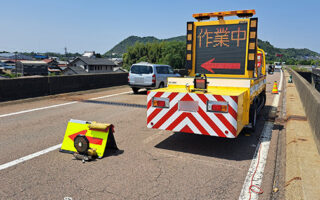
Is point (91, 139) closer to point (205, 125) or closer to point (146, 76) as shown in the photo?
point (205, 125)

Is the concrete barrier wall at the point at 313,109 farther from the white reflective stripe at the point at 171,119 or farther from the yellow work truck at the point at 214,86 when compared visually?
the white reflective stripe at the point at 171,119

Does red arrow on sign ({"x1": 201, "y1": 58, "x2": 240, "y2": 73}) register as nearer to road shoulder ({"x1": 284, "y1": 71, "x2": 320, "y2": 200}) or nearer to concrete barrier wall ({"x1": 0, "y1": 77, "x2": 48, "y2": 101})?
road shoulder ({"x1": 284, "y1": 71, "x2": 320, "y2": 200})

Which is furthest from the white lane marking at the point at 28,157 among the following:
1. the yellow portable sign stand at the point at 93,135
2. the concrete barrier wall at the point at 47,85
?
the concrete barrier wall at the point at 47,85

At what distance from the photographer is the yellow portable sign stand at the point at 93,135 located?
5.40 metres

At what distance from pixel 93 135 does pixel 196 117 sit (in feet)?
6.90

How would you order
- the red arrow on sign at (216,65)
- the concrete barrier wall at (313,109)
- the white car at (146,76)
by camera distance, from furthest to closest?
1. the white car at (146,76)
2. the red arrow on sign at (216,65)
3. the concrete barrier wall at (313,109)

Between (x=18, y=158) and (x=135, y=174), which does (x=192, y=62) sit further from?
(x=18, y=158)

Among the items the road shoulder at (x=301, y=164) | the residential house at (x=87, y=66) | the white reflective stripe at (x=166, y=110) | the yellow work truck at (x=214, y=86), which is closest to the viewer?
the road shoulder at (x=301, y=164)

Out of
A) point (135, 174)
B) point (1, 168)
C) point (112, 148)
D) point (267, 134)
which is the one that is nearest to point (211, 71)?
point (267, 134)

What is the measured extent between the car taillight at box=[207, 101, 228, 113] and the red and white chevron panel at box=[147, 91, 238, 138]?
0.06m

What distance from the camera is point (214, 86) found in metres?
6.55

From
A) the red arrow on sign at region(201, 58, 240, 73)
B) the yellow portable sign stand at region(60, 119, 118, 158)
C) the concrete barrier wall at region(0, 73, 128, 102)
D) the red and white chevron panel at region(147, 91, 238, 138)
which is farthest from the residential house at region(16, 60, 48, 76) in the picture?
the red and white chevron panel at region(147, 91, 238, 138)

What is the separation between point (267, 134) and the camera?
7352 millimetres

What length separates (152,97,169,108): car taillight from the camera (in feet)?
19.7
